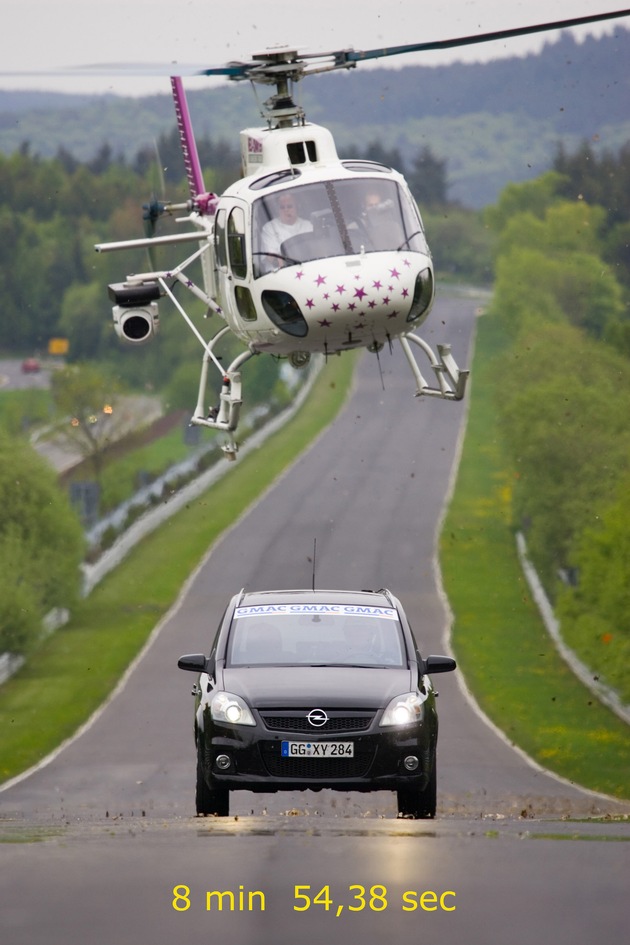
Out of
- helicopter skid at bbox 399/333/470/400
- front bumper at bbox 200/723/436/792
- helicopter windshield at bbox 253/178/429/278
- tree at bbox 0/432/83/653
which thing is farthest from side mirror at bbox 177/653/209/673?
tree at bbox 0/432/83/653

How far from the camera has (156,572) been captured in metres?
81.3

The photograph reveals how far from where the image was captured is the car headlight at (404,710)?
12281 millimetres

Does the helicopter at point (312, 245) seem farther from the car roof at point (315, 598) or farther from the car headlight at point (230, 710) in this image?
the car headlight at point (230, 710)

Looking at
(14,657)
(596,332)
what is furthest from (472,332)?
(14,657)

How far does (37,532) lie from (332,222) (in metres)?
54.7

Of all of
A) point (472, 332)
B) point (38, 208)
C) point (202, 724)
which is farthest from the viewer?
point (38, 208)

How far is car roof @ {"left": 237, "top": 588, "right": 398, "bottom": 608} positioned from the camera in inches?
551

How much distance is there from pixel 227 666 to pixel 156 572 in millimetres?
68861

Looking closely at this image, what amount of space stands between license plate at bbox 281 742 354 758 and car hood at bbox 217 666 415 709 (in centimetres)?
29

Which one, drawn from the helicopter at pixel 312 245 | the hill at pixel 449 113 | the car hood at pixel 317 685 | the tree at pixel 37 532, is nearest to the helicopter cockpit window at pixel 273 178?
→ the helicopter at pixel 312 245

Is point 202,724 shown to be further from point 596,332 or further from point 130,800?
point 596,332

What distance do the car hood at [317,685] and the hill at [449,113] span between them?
138m

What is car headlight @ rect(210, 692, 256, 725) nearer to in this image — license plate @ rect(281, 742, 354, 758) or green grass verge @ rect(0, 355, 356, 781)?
license plate @ rect(281, 742, 354, 758)

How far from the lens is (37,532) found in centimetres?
7162
